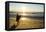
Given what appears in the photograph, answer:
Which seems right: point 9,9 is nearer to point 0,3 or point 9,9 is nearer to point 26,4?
point 0,3

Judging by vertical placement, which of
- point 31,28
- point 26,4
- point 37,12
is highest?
point 26,4

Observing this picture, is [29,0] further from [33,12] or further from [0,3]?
[0,3]

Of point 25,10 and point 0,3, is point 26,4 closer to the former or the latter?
point 25,10

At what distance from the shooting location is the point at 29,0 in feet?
6.02

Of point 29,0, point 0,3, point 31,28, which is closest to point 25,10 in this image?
point 29,0

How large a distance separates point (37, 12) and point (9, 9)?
53cm

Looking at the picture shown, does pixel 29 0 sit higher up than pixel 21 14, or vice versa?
pixel 29 0

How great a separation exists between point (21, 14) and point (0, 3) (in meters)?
0.42

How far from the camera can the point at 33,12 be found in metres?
1.81

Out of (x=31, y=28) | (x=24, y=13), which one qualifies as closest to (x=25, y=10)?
(x=24, y=13)

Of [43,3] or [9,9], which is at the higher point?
[43,3]

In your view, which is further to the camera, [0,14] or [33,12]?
[33,12]

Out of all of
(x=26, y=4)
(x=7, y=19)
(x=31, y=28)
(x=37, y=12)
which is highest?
(x=26, y=4)

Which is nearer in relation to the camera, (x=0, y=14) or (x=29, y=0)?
(x=0, y=14)
